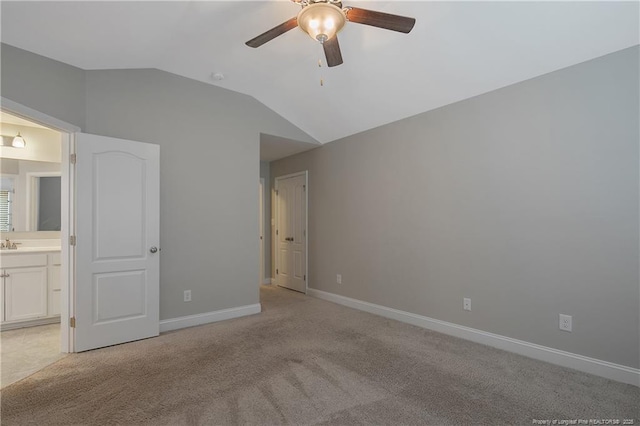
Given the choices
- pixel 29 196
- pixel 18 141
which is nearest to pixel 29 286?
pixel 29 196

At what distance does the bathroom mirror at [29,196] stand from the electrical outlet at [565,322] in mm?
5900

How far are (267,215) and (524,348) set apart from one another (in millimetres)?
4808

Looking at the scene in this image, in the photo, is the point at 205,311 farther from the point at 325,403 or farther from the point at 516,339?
the point at 516,339

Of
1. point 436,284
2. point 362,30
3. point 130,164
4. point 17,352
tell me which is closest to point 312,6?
point 362,30

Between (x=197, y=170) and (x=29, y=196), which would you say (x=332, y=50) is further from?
(x=29, y=196)

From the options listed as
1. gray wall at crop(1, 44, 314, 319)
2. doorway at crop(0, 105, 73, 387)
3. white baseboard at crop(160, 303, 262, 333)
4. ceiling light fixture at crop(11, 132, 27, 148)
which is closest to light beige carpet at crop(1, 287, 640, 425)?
white baseboard at crop(160, 303, 262, 333)

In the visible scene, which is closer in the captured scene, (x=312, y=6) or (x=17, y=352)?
(x=312, y=6)

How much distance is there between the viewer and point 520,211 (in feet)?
9.87

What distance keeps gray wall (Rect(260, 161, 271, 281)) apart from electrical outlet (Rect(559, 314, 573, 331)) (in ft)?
16.2

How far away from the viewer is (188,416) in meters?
2.02

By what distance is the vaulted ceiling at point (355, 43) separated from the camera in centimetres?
237

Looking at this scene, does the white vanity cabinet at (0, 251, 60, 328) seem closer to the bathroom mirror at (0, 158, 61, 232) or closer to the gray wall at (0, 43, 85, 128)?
the bathroom mirror at (0, 158, 61, 232)

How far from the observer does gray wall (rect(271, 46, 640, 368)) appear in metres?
2.51

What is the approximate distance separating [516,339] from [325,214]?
3.03 m
